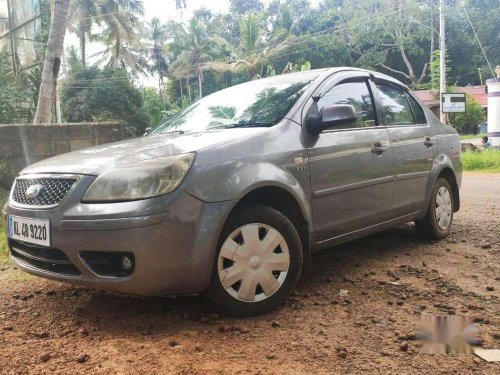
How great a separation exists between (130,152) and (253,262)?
0.95 metres

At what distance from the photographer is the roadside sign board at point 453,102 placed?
59.7 feet

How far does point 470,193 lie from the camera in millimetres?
8305

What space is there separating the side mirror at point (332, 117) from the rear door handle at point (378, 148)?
583 millimetres

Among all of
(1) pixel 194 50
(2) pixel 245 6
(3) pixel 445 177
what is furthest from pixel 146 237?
(2) pixel 245 6

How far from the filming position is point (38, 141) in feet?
22.4

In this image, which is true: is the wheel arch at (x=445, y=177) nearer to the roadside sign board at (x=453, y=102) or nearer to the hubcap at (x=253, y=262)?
the hubcap at (x=253, y=262)

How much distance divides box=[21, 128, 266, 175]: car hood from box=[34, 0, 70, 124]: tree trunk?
23.0ft

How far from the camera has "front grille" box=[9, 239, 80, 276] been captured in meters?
2.67

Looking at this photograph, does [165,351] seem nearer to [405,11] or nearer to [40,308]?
[40,308]

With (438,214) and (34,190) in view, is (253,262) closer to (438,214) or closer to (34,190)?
(34,190)

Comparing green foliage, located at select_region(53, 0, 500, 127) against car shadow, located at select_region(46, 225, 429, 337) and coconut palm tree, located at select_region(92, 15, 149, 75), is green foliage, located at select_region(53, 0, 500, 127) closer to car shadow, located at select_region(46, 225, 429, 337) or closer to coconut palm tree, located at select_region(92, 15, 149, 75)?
coconut palm tree, located at select_region(92, 15, 149, 75)

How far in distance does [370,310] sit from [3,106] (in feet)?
26.3

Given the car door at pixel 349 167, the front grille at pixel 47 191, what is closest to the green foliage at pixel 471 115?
the car door at pixel 349 167

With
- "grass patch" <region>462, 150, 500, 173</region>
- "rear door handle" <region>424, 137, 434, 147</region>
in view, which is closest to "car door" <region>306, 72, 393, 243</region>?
"rear door handle" <region>424, 137, 434, 147</region>
